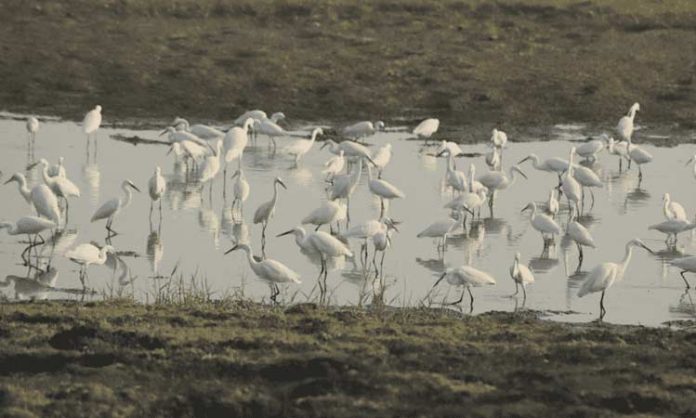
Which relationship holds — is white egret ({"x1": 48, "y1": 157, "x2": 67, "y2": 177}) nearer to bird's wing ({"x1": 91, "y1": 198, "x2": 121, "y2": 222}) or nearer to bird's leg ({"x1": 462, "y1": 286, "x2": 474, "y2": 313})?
bird's wing ({"x1": 91, "y1": 198, "x2": 121, "y2": 222})

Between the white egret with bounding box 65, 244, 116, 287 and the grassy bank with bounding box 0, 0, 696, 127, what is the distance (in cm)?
1298

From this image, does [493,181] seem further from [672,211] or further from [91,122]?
[91,122]

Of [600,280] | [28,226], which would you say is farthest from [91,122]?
[600,280]

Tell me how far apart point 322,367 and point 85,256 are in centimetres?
542

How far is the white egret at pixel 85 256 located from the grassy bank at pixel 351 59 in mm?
12976

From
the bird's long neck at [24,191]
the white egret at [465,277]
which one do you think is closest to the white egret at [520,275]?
the white egret at [465,277]

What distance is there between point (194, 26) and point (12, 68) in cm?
509

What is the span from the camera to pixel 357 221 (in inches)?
832

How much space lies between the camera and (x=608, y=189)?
79.9ft

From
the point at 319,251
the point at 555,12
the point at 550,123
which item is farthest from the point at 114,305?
the point at 555,12

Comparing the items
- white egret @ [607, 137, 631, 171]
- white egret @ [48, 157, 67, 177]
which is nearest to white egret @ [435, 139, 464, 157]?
white egret @ [607, 137, 631, 171]

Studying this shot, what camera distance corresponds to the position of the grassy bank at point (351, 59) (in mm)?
30500

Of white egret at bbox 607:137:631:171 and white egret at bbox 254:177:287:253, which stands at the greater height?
white egret at bbox 607:137:631:171

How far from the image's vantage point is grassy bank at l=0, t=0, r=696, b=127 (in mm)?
30500
